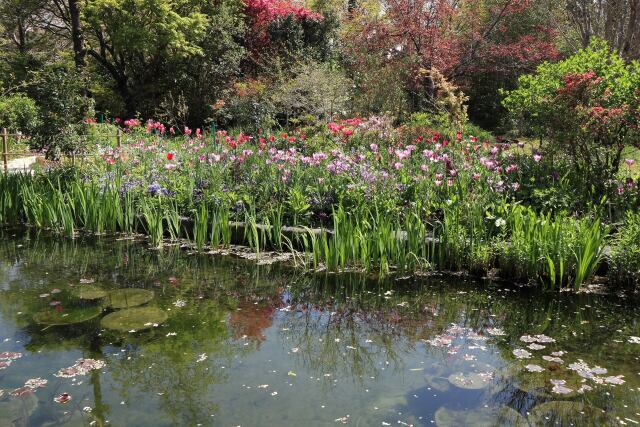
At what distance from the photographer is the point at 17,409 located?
2781 mm

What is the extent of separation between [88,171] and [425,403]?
5.97m

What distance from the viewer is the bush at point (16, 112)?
15.3m

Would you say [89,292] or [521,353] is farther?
[89,292]

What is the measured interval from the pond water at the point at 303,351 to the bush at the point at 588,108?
71.6 inches

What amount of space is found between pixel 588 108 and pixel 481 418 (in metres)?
3.69

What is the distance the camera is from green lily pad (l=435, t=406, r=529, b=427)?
2.69 metres

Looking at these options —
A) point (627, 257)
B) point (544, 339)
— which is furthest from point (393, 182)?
point (544, 339)

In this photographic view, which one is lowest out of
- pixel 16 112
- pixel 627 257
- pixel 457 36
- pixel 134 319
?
pixel 134 319

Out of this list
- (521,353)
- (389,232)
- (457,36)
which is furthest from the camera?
(457,36)

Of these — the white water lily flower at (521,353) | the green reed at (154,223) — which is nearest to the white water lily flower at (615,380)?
the white water lily flower at (521,353)

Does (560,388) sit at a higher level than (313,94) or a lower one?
lower

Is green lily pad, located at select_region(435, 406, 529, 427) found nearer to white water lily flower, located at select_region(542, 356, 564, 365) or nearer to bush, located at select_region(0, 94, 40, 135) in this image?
white water lily flower, located at select_region(542, 356, 564, 365)

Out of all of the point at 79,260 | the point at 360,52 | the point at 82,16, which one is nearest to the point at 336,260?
the point at 79,260

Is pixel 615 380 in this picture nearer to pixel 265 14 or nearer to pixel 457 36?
pixel 457 36
